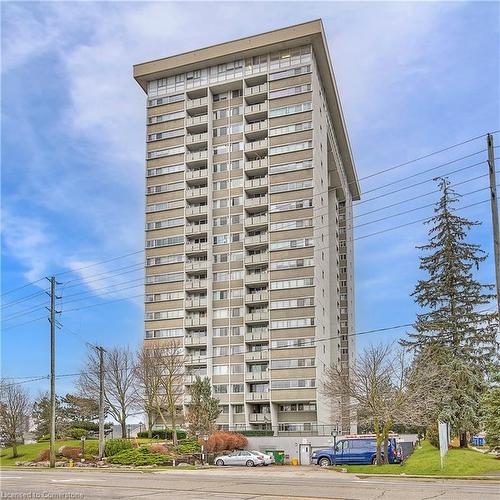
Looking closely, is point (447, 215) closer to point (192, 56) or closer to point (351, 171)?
point (192, 56)

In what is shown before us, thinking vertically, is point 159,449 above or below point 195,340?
below

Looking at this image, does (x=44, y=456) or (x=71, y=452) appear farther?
(x=44, y=456)

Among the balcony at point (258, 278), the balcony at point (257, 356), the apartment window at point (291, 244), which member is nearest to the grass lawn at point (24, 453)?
the balcony at point (257, 356)

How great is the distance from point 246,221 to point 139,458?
42228 millimetres

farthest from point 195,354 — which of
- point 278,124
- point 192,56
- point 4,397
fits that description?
point 192,56

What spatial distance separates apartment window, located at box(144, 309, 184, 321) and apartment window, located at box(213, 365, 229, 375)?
27.9 ft

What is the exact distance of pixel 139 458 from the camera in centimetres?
5025

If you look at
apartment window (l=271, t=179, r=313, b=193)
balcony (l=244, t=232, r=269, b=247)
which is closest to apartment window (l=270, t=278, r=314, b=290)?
balcony (l=244, t=232, r=269, b=247)

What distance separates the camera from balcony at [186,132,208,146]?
91.9 metres

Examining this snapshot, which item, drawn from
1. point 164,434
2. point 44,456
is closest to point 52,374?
point 44,456

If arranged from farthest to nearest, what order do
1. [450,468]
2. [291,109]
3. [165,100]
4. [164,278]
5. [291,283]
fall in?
[165,100]
[164,278]
[291,109]
[291,283]
[450,468]

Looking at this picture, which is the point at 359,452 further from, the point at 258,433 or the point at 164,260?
the point at 164,260

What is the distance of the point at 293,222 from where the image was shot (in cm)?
8381

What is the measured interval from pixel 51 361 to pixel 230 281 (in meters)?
38.9
